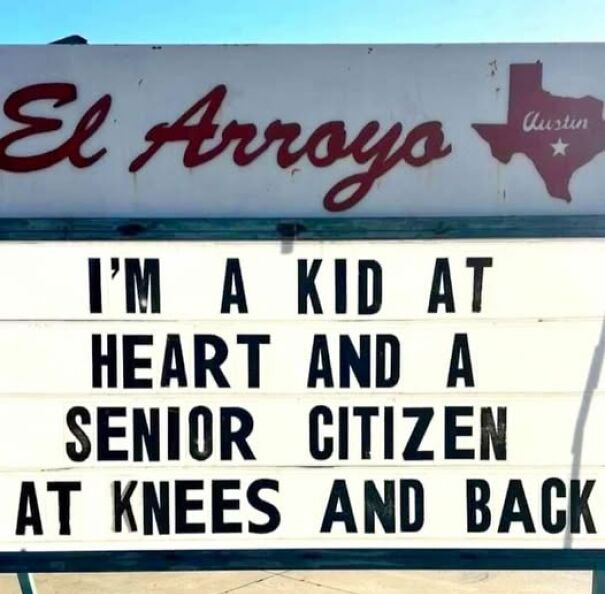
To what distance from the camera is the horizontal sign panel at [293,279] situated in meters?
3.05

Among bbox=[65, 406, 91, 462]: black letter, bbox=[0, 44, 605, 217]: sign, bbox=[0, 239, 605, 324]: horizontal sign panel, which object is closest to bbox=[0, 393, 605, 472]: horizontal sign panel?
bbox=[65, 406, 91, 462]: black letter

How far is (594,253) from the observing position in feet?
10.0

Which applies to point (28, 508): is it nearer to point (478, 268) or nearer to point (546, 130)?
point (478, 268)

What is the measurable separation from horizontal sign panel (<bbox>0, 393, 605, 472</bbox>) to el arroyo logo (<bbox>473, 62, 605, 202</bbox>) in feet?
3.63

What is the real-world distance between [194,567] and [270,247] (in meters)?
1.62

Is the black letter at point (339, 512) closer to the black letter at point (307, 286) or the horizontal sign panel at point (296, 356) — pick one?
the horizontal sign panel at point (296, 356)

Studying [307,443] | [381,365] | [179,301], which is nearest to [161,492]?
[307,443]

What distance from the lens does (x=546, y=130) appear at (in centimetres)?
302

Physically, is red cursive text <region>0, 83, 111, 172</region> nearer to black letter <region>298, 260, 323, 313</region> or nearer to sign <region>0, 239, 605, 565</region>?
sign <region>0, 239, 605, 565</region>

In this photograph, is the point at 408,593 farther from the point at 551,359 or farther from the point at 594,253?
the point at 594,253

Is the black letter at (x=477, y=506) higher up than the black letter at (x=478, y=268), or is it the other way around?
the black letter at (x=478, y=268)

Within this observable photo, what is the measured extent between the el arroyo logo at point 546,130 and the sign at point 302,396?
0.37 meters

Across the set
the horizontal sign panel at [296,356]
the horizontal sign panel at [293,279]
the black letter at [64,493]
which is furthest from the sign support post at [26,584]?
the horizontal sign panel at [293,279]

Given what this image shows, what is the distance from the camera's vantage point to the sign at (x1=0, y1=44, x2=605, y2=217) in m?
3.00
